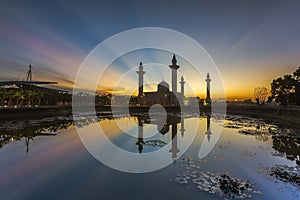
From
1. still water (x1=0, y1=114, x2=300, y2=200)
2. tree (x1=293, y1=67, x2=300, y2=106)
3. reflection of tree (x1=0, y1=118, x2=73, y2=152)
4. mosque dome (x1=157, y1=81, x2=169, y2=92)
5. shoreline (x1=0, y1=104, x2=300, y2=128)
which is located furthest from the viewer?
mosque dome (x1=157, y1=81, x2=169, y2=92)

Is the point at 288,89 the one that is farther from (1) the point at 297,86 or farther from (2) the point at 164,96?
(2) the point at 164,96

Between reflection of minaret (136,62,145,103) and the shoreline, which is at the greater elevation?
reflection of minaret (136,62,145,103)

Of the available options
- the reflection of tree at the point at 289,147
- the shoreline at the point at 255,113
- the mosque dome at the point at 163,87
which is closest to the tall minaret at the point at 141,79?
the mosque dome at the point at 163,87

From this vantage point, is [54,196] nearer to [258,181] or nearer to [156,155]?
[156,155]

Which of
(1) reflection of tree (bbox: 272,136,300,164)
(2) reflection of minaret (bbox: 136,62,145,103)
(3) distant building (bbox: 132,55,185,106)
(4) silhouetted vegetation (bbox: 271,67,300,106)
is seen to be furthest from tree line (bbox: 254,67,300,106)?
(2) reflection of minaret (bbox: 136,62,145,103)

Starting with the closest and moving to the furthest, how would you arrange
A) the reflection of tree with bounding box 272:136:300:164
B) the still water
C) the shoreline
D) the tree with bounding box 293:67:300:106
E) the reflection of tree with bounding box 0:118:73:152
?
the still water → the reflection of tree with bounding box 272:136:300:164 → the reflection of tree with bounding box 0:118:73:152 → the shoreline → the tree with bounding box 293:67:300:106

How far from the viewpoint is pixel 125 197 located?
7.00 meters

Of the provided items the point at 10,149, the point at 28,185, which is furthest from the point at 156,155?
the point at 10,149

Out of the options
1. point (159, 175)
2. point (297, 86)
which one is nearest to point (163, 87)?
point (297, 86)

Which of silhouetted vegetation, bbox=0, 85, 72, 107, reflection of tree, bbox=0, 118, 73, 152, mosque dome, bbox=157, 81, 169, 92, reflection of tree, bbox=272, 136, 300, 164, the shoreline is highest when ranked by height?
mosque dome, bbox=157, 81, 169, 92

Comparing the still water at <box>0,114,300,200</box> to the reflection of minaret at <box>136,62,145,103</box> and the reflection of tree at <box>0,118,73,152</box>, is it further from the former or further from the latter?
the reflection of minaret at <box>136,62,145,103</box>

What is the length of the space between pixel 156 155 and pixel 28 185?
7981 mm

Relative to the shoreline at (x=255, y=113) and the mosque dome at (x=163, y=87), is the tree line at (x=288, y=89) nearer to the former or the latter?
the shoreline at (x=255, y=113)

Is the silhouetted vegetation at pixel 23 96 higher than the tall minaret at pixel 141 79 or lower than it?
lower
